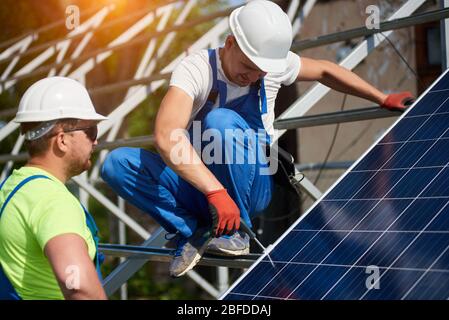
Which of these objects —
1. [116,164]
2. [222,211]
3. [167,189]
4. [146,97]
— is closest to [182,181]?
[167,189]

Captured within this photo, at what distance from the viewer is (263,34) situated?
282 cm

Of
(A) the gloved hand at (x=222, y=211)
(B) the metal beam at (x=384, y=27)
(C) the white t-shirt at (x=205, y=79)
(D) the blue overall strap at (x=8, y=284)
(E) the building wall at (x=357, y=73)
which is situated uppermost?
(E) the building wall at (x=357, y=73)

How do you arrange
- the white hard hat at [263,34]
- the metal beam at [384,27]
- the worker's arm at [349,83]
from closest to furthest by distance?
the white hard hat at [263,34], the worker's arm at [349,83], the metal beam at [384,27]

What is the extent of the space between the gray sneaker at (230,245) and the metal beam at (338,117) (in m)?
0.80

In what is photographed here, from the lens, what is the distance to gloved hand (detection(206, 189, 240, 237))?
2.66 metres

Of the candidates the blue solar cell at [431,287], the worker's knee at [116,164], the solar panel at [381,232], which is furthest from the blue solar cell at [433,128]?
the worker's knee at [116,164]

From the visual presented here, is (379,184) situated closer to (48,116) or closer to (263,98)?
(263,98)

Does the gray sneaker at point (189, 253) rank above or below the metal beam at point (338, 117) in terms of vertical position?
below

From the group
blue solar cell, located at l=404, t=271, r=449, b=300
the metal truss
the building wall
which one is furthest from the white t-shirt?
the building wall

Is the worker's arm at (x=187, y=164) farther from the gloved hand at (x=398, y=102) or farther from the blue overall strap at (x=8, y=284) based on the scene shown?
the gloved hand at (x=398, y=102)

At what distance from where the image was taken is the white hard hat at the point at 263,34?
2830mm

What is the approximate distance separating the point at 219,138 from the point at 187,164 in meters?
0.21

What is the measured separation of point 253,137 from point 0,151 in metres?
7.49
